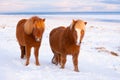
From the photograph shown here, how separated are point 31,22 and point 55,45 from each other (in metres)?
1.06

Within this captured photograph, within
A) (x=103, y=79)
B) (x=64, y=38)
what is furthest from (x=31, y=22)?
(x=103, y=79)

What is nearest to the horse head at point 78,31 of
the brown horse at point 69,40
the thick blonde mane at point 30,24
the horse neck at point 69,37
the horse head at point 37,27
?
the brown horse at point 69,40

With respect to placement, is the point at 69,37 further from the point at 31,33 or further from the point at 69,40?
the point at 31,33

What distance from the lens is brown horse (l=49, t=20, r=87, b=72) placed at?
939 cm

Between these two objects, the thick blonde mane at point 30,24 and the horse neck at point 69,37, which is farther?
the thick blonde mane at point 30,24

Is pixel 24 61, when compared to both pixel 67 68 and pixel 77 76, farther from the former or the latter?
pixel 77 76

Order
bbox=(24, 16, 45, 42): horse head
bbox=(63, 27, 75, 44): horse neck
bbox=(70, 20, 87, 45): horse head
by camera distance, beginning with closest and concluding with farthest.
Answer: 1. bbox=(70, 20, 87, 45): horse head
2. bbox=(63, 27, 75, 44): horse neck
3. bbox=(24, 16, 45, 42): horse head

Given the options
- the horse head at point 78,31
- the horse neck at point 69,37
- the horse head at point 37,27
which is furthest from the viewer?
the horse head at point 37,27

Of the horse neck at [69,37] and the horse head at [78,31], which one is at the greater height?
the horse head at [78,31]

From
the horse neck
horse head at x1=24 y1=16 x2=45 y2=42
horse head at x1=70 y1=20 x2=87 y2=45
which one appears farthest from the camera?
horse head at x1=24 y1=16 x2=45 y2=42

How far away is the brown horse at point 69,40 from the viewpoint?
30.8 ft

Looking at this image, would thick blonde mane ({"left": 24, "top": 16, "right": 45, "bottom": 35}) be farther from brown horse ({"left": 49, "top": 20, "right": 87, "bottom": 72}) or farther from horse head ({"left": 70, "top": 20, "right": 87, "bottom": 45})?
horse head ({"left": 70, "top": 20, "right": 87, "bottom": 45})

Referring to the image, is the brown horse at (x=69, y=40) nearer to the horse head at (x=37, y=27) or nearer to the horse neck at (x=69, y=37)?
the horse neck at (x=69, y=37)

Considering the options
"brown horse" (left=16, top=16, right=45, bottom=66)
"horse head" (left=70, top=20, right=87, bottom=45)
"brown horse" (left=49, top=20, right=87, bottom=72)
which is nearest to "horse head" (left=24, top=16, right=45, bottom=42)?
"brown horse" (left=16, top=16, right=45, bottom=66)
